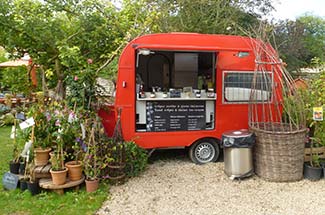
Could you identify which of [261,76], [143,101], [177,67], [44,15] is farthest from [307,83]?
[44,15]

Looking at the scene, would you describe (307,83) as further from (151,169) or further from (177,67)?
(151,169)

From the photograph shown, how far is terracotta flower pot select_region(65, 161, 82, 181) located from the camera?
4445mm

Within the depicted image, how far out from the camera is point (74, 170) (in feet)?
14.6

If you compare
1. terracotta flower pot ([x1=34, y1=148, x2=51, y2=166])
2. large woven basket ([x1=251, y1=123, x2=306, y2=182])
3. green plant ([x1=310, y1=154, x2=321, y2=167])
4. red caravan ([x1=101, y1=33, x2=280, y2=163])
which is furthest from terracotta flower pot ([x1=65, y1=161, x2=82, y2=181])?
green plant ([x1=310, y1=154, x2=321, y2=167])

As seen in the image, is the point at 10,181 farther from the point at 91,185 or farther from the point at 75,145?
the point at 91,185

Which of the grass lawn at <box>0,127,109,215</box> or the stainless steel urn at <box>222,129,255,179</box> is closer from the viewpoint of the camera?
the grass lawn at <box>0,127,109,215</box>

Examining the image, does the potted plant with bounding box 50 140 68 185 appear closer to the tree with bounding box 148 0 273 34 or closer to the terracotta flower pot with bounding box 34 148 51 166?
the terracotta flower pot with bounding box 34 148 51 166

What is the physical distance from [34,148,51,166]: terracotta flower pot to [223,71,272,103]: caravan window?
134 inches

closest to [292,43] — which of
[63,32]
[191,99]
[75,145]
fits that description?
[191,99]

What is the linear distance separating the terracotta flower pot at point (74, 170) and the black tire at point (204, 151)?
7.42 ft

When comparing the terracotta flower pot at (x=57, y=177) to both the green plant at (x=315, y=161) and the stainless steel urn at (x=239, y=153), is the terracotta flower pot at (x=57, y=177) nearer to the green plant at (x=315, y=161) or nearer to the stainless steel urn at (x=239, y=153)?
the stainless steel urn at (x=239, y=153)

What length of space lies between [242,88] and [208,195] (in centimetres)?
252

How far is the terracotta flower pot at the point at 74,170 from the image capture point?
445 cm

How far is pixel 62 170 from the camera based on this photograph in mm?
4340
